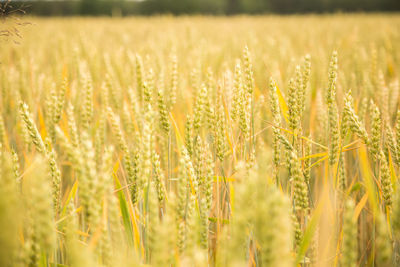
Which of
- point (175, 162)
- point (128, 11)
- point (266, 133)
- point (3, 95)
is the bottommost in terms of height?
point (175, 162)

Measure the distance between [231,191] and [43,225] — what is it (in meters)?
0.52

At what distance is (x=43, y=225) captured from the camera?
377 millimetres

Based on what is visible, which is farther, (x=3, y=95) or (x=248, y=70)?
(x=3, y=95)

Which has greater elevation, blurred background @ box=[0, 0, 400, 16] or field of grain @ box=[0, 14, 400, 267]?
blurred background @ box=[0, 0, 400, 16]

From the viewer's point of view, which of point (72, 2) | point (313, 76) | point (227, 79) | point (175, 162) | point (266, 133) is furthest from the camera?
point (72, 2)

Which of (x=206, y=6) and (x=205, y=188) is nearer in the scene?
(x=205, y=188)

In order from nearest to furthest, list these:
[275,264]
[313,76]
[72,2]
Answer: [275,264] → [313,76] → [72,2]

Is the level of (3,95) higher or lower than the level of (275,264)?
higher

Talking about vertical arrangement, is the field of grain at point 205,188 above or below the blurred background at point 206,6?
below

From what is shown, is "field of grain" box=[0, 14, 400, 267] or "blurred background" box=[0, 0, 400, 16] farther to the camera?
"blurred background" box=[0, 0, 400, 16]

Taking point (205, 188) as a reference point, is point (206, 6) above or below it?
above

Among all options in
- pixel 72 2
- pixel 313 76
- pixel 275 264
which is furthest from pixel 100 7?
pixel 275 264

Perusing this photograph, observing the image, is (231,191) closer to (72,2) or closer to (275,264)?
(275,264)

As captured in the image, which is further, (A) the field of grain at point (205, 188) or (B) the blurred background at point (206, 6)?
(B) the blurred background at point (206, 6)
